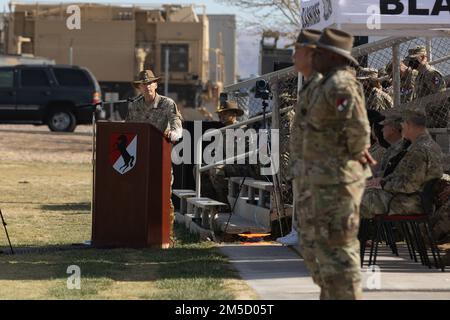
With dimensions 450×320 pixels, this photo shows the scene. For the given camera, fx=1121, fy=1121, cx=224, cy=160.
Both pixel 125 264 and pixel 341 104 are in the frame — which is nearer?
pixel 341 104

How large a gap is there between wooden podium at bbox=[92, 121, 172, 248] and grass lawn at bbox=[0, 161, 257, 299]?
0.81ft

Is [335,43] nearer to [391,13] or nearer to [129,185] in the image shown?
[391,13]

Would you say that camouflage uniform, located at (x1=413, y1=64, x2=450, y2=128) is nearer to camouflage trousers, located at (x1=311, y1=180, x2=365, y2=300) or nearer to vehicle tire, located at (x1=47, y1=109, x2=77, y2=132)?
camouflage trousers, located at (x1=311, y1=180, x2=365, y2=300)

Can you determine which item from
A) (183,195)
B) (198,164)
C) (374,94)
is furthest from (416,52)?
(183,195)

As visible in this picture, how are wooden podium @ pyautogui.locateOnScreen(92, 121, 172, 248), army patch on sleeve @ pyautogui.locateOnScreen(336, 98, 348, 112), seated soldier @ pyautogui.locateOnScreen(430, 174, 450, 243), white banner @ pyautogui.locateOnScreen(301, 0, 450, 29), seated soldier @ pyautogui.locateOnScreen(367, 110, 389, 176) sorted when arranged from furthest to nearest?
wooden podium @ pyautogui.locateOnScreen(92, 121, 172, 248)
seated soldier @ pyautogui.locateOnScreen(367, 110, 389, 176)
seated soldier @ pyautogui.locateOnScreen(430, 174, 450, 243)
white banner @ pyautogui.locateOnScreen(301, 0, 450, 29)
army patch on sleeve @ pyautogui.locateOnScreen(336, 98, 348, 112)

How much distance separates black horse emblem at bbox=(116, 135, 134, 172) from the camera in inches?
438

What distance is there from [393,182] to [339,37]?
2.85 meters

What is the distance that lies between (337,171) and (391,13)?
345cm

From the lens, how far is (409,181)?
31.1 feet

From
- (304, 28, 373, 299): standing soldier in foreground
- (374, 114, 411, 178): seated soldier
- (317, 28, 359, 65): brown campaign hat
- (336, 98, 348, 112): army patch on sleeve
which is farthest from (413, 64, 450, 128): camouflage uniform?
(336, 98, 348, 112): army patch on sleeve

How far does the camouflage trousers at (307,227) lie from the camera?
6.99 meters

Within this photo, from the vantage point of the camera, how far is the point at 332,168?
22.4 feet

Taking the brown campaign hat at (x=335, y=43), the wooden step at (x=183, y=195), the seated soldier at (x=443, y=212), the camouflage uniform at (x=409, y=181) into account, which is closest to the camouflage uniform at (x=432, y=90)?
the seated soldier at (x=443, y=212)

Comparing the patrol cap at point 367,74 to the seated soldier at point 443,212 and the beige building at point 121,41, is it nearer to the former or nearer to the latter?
the seated soldier at point 443,212
